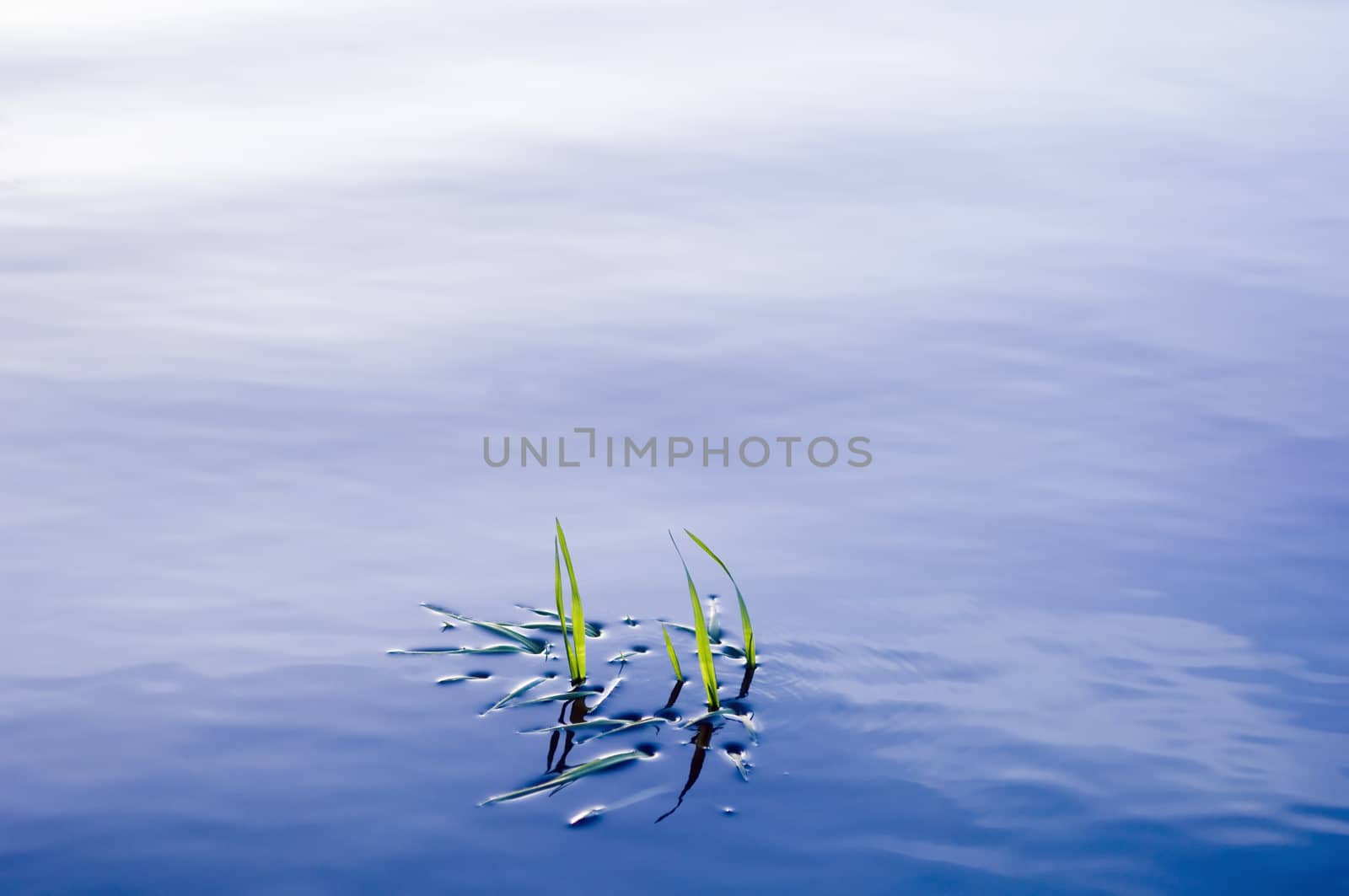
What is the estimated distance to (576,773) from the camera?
10.6 feet

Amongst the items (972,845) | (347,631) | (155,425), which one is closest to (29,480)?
(155,425)

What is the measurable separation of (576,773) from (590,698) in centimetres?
33

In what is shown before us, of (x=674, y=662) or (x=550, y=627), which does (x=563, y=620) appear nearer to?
(x=674, y=662)

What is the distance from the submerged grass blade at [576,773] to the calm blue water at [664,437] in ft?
0.09

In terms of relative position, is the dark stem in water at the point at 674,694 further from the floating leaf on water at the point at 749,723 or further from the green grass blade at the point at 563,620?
the green grass blade at the point at 563,620

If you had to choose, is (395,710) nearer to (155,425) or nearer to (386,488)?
(386,488)

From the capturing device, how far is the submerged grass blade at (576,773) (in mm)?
3193

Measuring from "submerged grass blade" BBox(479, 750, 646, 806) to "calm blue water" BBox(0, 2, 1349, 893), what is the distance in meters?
0.03

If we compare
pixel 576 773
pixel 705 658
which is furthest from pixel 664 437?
pixel 576 773

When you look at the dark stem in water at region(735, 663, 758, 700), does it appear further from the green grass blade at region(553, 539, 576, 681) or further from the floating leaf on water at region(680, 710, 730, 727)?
the green grass blade at region(553, 539, 576, 681)

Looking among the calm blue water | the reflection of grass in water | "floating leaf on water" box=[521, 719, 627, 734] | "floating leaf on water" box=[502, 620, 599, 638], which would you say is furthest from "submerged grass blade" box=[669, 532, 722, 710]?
"floating leaf on water" box=[502, 620, 599, 638]

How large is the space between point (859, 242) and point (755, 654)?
12.3 feet

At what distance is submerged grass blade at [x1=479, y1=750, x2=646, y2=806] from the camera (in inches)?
126

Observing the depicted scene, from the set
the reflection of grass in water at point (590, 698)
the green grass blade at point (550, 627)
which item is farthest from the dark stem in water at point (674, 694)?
the green grass blade at point (550, 627)
